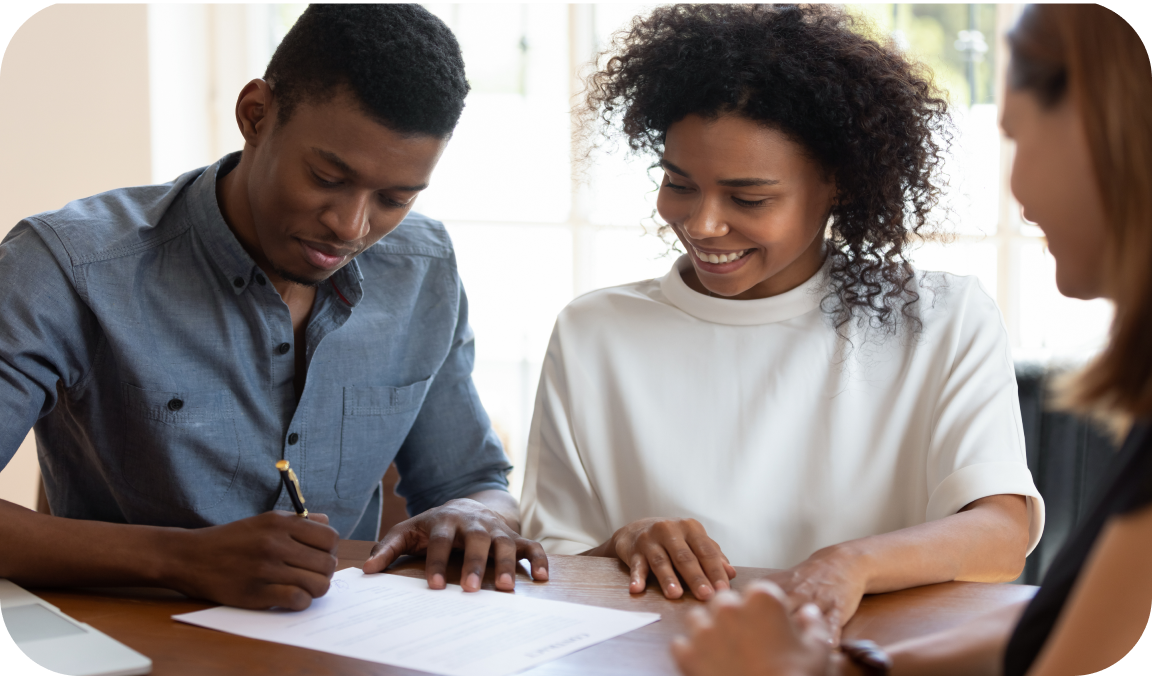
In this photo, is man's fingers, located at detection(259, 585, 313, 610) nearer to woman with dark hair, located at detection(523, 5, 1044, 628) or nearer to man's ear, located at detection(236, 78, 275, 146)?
Result: woman with dark hair, located at detection(523, 5, 1044, 628)

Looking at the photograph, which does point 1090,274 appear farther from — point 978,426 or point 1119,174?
point 978,426

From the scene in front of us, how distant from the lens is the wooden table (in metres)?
0.85

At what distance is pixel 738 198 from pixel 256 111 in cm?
77

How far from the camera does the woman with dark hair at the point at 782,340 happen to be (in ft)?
4.68

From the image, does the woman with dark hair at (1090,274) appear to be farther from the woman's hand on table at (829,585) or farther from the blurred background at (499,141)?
the blurred background at (499,141)

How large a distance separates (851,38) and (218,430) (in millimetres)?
1203

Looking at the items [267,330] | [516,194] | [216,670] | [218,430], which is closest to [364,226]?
[267,330]

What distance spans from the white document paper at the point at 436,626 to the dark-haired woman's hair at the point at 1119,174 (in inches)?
20.7

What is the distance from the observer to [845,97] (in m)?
1.46

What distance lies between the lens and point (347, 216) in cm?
135

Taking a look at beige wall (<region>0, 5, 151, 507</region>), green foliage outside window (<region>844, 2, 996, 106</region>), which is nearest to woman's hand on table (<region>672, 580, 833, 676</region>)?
green foliage outside window (<region>844, 2, 996, 106</region>)

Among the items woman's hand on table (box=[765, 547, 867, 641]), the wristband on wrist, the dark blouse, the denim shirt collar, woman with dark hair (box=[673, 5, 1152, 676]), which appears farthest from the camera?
the denim shirt collar

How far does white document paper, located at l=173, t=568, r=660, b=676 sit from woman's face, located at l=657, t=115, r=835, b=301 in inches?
26.1

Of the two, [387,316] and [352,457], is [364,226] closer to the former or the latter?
[387,316]
